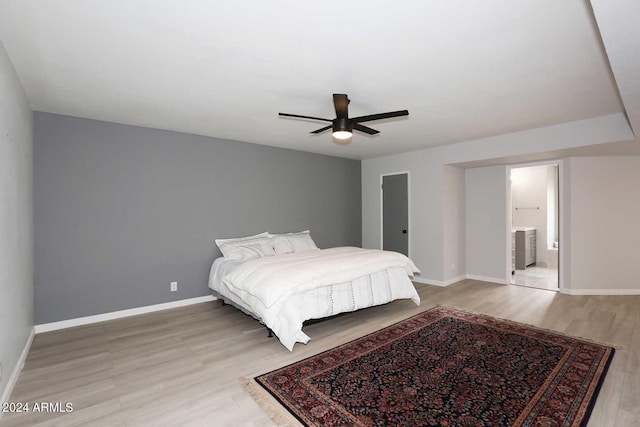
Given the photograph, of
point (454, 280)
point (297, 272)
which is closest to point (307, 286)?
point (297, 272)

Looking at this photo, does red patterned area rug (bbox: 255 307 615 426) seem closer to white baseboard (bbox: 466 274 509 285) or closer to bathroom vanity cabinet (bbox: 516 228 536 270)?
white baseboard (bbox: 466 274 509 285)

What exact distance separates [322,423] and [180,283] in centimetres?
318

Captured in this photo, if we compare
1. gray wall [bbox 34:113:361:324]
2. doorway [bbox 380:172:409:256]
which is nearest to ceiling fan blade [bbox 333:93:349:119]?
gray wall [bbox 34:113:361:324]

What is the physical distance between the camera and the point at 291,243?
5.06 metres

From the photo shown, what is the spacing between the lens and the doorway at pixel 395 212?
19.5 feet

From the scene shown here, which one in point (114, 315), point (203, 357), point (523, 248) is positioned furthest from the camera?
point (523, 248)

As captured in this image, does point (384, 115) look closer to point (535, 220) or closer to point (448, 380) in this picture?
point (448, 380)

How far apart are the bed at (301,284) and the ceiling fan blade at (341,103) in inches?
64.3

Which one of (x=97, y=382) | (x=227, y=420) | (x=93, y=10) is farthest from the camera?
(x=97, y=382)

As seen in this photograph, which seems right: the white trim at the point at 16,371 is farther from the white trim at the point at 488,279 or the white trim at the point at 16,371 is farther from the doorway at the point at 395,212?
the white trim at the point at 488,279

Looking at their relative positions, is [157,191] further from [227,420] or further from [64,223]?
[227,420]

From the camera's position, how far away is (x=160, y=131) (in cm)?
422

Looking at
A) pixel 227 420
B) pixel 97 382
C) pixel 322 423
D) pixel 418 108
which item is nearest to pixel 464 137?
pixel 418 108

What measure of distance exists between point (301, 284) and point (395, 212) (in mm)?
3517
